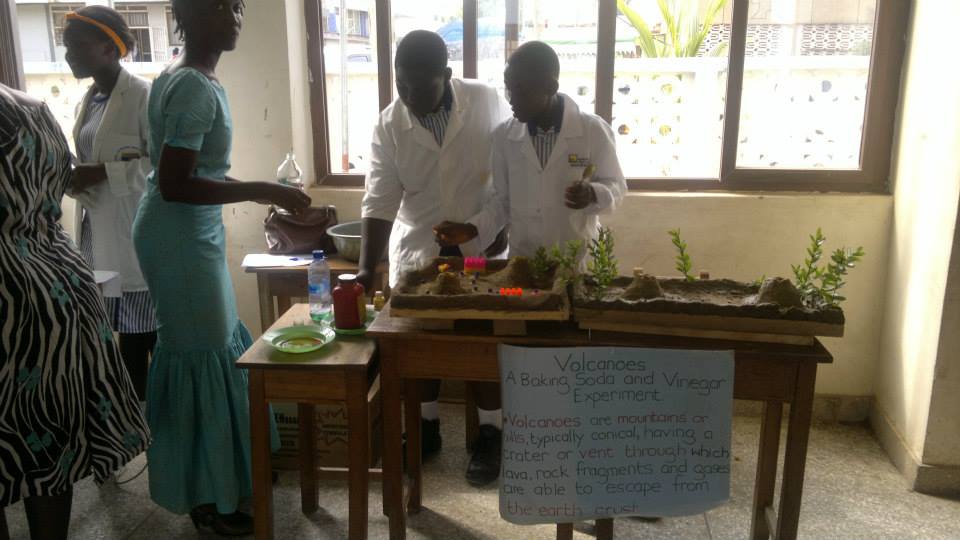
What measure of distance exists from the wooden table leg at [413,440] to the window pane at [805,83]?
6.24 feet

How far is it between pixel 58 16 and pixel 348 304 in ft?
9.28

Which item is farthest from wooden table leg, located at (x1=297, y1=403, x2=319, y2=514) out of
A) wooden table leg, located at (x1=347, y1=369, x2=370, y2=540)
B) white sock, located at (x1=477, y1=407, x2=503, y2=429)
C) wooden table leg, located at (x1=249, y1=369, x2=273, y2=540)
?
white sock, located at (x1=477, y1=407, x2=503, y2=429)

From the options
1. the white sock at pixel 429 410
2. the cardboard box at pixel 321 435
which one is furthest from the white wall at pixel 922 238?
the cardboard box at pixel 321 435

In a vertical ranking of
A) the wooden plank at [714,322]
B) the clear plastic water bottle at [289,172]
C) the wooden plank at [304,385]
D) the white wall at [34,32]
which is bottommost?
the wooden plank at [304,385]

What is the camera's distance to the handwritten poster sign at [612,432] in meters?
1.84

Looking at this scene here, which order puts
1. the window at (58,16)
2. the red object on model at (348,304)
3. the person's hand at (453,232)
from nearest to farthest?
the red object on model at (348,304), the person's hand at (453,232), the window at (58,16)

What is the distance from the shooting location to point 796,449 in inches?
73.3

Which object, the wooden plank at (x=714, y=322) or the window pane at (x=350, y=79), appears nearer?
the wooden plank at (x=714, y=322)

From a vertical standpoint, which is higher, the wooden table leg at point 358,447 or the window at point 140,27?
the window at point 140,27

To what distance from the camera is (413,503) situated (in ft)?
8.25

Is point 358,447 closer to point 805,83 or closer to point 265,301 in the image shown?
point 265,301

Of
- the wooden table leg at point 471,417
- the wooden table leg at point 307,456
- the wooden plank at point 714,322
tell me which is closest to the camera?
the wooden plank at point 714,322

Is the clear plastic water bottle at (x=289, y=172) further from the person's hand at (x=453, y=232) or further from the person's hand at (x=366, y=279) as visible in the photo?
the person's hand at (x=453, y=232)

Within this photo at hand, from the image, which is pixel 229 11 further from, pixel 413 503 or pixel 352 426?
pixel 413 503
